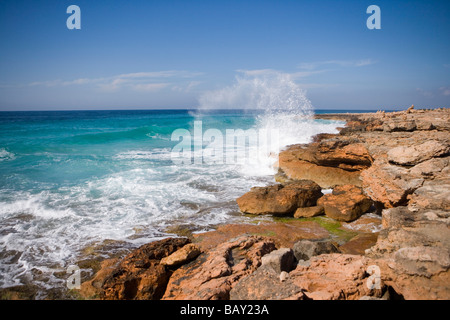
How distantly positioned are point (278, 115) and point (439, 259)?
934 inches

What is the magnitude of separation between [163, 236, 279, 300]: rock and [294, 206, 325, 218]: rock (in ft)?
8.50

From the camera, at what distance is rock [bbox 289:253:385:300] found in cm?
269

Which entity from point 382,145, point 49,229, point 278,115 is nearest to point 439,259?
point 382,145

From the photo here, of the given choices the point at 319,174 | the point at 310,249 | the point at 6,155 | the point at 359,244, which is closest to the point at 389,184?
the point at 359,244

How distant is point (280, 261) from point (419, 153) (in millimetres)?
4503

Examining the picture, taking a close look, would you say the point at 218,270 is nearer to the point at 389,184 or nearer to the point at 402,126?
the point at 389,184

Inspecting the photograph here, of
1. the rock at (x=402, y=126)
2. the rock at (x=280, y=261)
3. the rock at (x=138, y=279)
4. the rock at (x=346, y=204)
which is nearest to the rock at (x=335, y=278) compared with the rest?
the rock at (x=280, y=261)

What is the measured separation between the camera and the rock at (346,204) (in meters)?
5.93

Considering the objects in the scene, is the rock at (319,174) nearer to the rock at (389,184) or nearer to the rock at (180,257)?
the rock at (389,184)

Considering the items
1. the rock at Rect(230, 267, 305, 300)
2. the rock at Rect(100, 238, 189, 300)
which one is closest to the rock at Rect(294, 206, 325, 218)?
the rock at Rect(230, 267, 305, 300)

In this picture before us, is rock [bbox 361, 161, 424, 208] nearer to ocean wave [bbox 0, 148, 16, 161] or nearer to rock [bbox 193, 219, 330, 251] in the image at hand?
rock [bbox 193, 219, 330, 251]

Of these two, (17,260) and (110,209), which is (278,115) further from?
(17,260)
